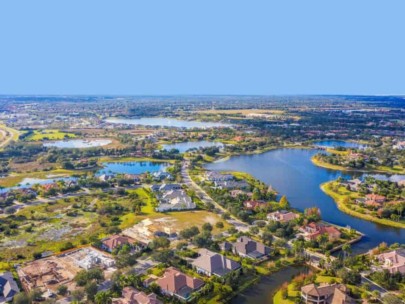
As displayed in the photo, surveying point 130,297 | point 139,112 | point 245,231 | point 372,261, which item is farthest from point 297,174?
point 139,112

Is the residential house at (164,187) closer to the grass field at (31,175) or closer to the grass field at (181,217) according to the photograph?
the grass field at (181,217)

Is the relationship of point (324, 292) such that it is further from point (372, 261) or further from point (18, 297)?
point (18, 297)

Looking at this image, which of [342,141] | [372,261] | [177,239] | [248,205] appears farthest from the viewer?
[342,141]

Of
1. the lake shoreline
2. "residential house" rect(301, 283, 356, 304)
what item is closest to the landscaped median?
the lake shoreline

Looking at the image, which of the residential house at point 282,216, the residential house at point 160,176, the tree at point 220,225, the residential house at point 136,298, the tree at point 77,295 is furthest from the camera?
the residential house at point 160,176

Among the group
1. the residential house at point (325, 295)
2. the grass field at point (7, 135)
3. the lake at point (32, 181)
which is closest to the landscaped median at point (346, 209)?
the residential house at point (325, 295)

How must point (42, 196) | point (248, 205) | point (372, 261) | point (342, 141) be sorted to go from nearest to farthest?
1. point (372, 261)
2. point (248, 205)
3. point (42, 196)
4. point (342, 141)

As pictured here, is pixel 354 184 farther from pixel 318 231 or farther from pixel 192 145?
pixel 192 145
